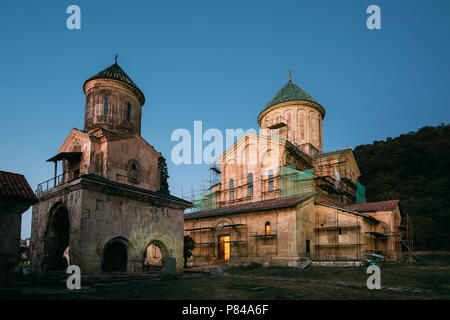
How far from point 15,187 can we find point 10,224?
1353 millimetres

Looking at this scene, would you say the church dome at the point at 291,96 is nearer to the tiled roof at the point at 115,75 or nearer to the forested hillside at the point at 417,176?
the forested hillside at the point at 417,176

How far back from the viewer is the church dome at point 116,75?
2086 centimetres

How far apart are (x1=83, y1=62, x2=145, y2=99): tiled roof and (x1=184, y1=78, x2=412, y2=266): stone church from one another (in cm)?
1234

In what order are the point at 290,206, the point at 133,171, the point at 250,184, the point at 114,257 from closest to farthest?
the point at 114,257
the point at 133,171
the point at 290,206
the point at 250,184

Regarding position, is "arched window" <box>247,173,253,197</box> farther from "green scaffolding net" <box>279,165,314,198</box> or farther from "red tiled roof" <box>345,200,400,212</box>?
"red tiled roof" <box>345,200,400,212</box>

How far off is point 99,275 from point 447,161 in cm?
4305

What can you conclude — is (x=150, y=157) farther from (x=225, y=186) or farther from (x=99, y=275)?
(x=225, y=186)

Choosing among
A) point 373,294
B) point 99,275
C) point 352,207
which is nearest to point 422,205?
point 352,207

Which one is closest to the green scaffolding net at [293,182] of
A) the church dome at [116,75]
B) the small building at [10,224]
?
the church dome at [116,75]

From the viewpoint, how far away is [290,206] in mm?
22562

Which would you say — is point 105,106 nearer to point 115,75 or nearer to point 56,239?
point 115,75

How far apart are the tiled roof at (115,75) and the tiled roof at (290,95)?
1849cm

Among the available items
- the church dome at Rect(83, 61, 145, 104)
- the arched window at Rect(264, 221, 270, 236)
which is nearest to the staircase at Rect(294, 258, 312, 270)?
the arched window at Rect(264, 221, 270, 236)

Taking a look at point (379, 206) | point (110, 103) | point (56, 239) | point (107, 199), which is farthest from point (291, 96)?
point (56, 239)
